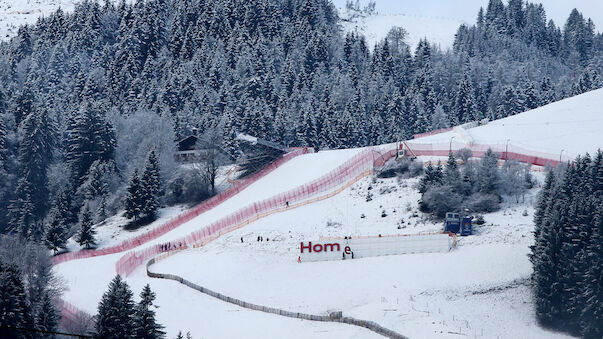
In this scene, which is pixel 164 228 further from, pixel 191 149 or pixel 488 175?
pixel 488 175

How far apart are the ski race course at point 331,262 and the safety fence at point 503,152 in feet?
Answer: 0.52

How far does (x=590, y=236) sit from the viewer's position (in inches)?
1884

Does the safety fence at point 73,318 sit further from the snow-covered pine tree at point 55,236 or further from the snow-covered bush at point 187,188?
the snow-covered bush at point 187,188

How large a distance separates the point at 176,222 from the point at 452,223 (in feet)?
94.9

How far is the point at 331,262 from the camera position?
62156mm

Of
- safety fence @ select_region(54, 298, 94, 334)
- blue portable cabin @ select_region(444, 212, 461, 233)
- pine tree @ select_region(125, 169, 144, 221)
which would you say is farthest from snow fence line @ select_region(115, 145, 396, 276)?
blue portable cabin @ select_region(444, 212, 461, 233)

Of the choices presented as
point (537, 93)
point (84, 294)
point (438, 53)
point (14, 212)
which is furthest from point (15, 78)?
point (84, 294)

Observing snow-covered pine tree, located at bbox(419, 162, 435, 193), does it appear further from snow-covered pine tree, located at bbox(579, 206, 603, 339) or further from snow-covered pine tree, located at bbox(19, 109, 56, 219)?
snow-covered pine tree, located at bbox(19, 109, 56, 219)

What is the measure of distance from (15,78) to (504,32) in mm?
108565

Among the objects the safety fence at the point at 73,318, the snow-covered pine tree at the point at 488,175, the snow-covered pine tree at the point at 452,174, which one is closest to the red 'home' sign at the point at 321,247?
the snow-covered pine tree at the point at 452,174

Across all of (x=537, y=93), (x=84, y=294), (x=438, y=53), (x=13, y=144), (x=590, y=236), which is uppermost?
(x=438, y=53)

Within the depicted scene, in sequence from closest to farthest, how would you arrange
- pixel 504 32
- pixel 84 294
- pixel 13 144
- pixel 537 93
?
pixel 84 294
pixel 13 144
pixel 537 93
pixel 504 32

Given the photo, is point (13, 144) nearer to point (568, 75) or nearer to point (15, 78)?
point (15, 78)

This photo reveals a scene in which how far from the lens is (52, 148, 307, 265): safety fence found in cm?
7588
